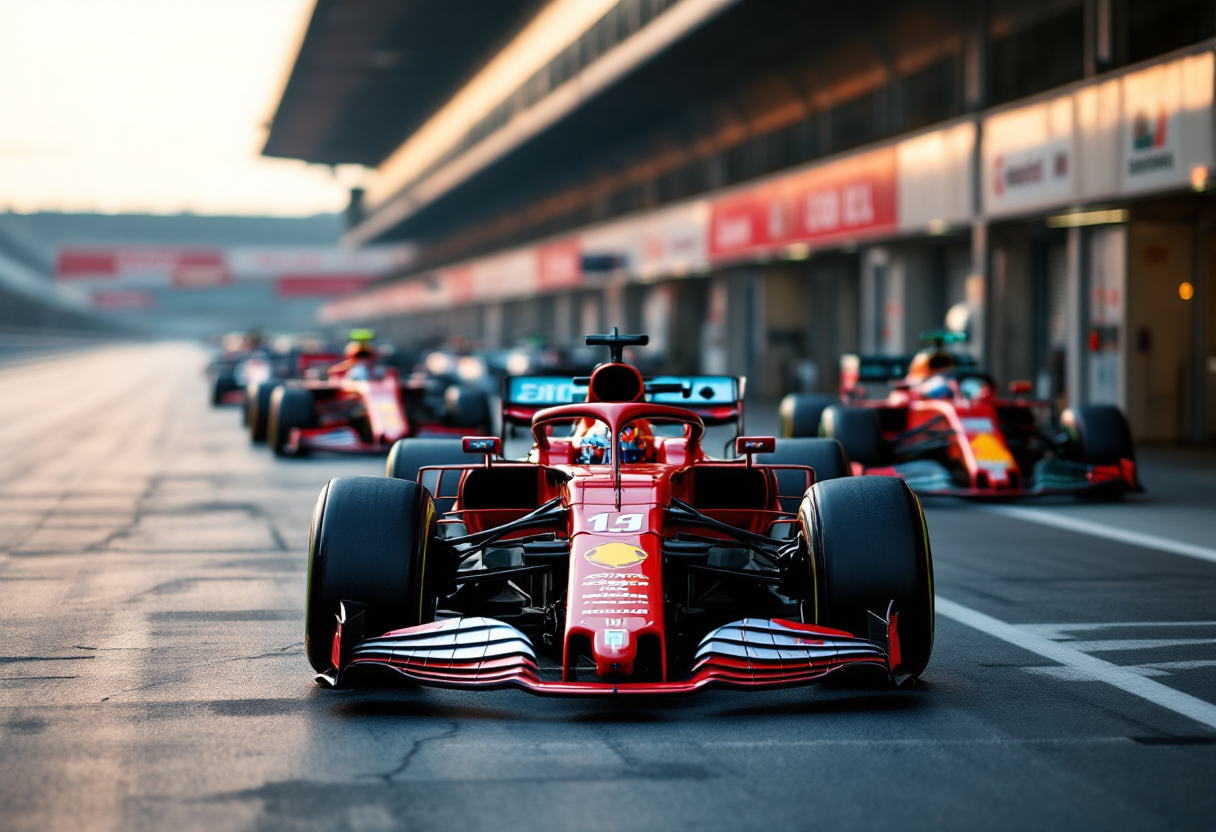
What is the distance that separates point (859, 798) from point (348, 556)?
2.29m

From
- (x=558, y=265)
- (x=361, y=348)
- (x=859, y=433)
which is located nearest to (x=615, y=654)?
(x=859, y=433)

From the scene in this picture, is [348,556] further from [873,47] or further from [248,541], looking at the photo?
[873,47]

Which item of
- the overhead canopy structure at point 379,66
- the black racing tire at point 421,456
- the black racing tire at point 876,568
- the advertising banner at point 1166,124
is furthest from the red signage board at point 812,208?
the black racing tire at point 876,568

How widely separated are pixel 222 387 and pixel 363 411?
14852mm

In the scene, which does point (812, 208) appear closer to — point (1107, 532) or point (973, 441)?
point (973, 441)

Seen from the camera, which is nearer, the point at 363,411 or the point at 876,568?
the point at 876,568

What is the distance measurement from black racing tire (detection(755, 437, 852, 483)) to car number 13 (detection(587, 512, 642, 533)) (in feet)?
9.67

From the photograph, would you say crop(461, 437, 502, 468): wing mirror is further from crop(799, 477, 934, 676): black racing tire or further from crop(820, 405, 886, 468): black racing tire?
crop(820, 405, 886, 468): black racing tire

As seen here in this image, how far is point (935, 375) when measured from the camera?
14531 mm

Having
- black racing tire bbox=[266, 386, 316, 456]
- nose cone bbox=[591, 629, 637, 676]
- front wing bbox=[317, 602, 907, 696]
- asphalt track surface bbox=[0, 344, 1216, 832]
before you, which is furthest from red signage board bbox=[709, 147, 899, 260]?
nose cone bbox=[591, 629, 637, 676]

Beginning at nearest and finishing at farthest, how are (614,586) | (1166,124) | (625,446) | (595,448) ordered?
(614,586) → (625,446) → (595,448) → (1166,124)

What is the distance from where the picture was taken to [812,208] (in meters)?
27.4

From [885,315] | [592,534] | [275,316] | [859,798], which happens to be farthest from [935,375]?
[275,316]

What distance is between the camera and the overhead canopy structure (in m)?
40.6
